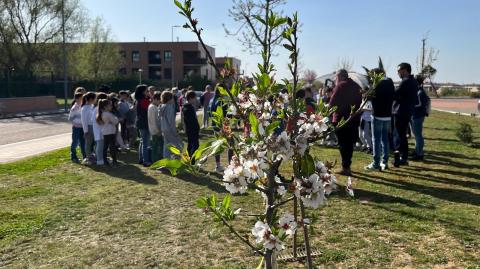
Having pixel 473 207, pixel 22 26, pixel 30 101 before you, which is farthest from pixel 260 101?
pixel 22 26

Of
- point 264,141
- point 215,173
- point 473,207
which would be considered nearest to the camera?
point 264,141

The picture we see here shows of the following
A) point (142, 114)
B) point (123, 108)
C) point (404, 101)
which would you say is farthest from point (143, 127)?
point (404, 101)

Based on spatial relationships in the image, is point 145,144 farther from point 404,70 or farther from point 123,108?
point 404,70

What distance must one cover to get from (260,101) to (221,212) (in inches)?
31.6

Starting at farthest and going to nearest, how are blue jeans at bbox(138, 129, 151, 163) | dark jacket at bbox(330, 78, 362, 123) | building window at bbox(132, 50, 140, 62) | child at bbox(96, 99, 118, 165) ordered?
building window at bbox(132, 50, 140, 62) → blue jeans at bbox(138, 129, 151, 163) → child at bbox(96, 99, 118, 165) → dark jacket at bbox(330, 78, 362, 123)

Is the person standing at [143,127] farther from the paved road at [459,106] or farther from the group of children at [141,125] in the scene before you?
the paved road at [459,106]

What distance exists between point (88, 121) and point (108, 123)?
22.9 inches

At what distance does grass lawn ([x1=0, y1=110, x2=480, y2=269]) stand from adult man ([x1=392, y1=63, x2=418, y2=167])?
1.76ft

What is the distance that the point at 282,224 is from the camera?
2.73m

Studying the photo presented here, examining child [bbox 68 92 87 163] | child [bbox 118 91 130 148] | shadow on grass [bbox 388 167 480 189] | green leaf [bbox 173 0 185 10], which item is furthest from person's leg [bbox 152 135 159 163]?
green leaf [bbox 173 0 185 10]

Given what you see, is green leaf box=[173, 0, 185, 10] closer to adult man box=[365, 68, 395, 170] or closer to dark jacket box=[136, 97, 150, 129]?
adult man box=[365, 68, 395, 170]

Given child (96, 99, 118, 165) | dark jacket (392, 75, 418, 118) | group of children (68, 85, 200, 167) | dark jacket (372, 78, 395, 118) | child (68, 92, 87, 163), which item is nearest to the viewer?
dark jacket (372, 78, 395, 118)

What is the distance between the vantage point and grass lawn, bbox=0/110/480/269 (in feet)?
14.8

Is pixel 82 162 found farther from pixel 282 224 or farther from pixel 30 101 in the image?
pixel 30 101
